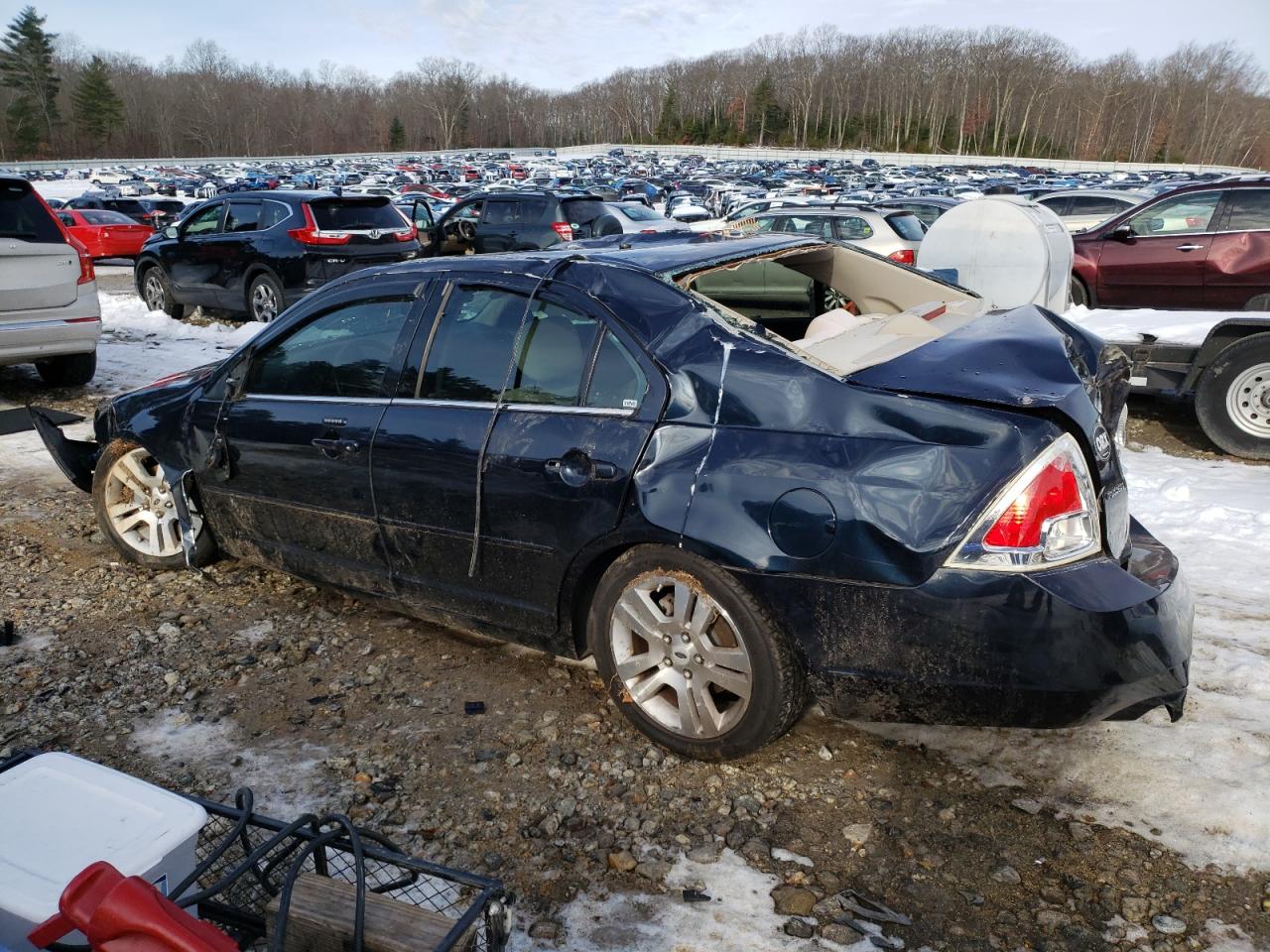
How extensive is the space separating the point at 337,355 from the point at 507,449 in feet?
3.54

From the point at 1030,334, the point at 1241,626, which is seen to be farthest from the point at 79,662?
the point at 1241,626

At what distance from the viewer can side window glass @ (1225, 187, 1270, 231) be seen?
9352 millimetres

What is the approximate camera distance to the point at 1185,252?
380 inches

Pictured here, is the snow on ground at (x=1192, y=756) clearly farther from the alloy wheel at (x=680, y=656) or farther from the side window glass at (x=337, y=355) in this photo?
the side window glass at (x=337, y=355)

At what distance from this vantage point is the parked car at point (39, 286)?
7711 millimetres

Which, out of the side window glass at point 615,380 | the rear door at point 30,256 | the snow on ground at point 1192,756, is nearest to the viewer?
the snow on ground at point 1192,756

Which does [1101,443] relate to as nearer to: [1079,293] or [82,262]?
[82,262]

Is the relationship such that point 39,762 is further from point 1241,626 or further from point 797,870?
point 1241,626

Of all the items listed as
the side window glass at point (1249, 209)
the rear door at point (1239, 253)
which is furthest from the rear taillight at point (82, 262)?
the side window glass at point (1249, 209)

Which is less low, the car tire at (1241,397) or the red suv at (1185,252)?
the red suv at (1185,252)

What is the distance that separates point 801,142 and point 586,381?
119m

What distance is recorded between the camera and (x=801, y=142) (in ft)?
373

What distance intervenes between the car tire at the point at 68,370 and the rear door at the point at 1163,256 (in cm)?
1003

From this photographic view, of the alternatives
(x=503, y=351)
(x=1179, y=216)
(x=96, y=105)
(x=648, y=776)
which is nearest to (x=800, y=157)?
(x=96, y=105)
